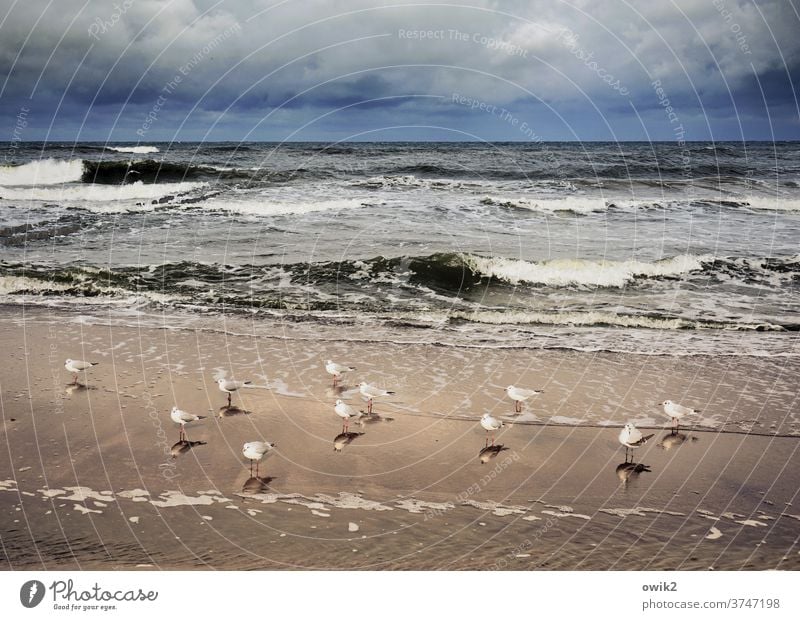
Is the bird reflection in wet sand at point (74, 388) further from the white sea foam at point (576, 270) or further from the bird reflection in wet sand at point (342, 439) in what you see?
the white sea foam at point (576, 270)

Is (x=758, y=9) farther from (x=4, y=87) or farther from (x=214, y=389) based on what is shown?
(x=4, y=87)

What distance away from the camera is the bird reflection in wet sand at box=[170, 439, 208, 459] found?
13.6ft

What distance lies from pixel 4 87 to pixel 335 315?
4.29m

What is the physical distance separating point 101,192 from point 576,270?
49.6 feet

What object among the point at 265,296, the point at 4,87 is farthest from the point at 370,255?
the point at 4,87

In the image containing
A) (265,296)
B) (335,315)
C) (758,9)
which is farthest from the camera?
(265,296)

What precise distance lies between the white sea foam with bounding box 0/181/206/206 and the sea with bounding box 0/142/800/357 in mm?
122

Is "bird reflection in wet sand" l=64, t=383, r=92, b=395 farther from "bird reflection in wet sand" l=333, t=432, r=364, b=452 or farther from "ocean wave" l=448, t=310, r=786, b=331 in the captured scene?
"ocean wave" l=448, t=310, r=786, b=331

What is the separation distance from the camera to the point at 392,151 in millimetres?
25938

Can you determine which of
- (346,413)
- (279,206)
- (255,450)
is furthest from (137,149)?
(255,450)

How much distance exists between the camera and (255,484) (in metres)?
3.82

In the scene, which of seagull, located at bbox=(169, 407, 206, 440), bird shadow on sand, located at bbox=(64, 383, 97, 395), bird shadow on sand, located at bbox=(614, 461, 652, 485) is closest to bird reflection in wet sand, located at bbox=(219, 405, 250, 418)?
seagull, located at bbox=(169, 407, 206, 440)

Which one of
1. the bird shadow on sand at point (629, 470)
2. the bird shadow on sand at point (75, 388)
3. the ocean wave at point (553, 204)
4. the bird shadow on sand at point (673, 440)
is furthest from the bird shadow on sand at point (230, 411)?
the ocean wave at point (553, 204)

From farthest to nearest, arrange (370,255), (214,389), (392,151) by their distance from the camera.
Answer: (392,151)
(370,255)
(214,389)
